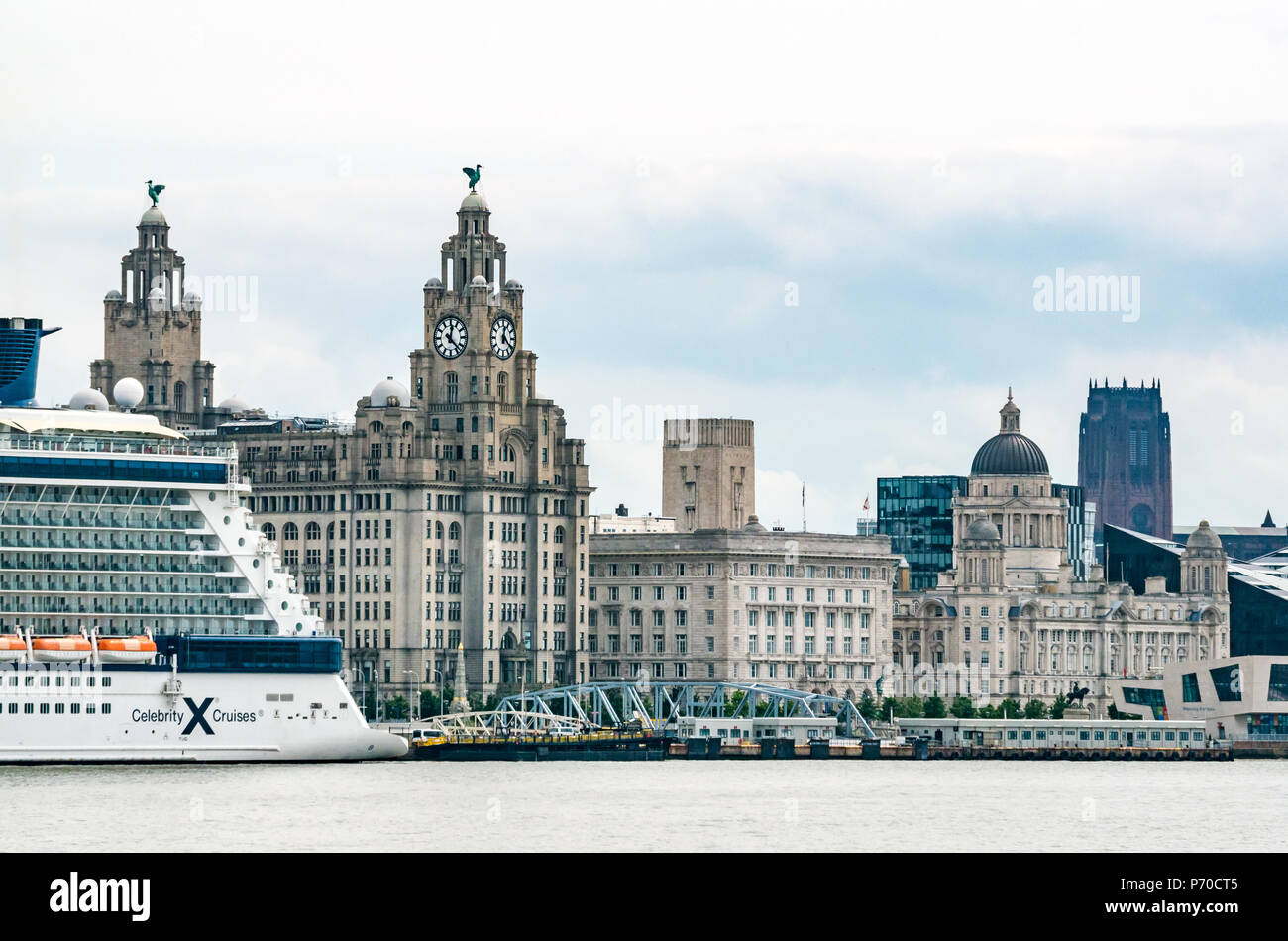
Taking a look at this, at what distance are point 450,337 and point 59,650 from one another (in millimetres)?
84075

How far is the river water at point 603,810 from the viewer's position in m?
79.8

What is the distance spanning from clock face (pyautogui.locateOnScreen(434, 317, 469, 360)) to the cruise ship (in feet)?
237

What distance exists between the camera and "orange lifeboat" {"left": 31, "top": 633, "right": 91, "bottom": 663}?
115 m

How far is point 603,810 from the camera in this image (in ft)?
315

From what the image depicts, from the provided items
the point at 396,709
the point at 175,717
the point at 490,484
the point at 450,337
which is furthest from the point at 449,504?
the point at 175,717

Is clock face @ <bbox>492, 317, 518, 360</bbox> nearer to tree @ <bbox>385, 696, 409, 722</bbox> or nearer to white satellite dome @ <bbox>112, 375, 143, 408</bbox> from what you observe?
tree @ <bbox>385, 696, 409, 722</bbox>

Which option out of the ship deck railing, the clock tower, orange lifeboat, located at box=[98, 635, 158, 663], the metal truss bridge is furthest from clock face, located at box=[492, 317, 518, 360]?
orange lifeboat, located at box=[98, 635, 158, 663]

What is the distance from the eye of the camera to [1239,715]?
190 m

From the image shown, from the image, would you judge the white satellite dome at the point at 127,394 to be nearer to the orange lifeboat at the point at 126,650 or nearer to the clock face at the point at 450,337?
the clock face at the point at 450,337

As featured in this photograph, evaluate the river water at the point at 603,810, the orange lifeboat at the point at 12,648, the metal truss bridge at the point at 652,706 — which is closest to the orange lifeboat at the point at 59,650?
the orange lifeboat at the point at 12,648

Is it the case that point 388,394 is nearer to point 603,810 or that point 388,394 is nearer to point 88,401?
point 88,401

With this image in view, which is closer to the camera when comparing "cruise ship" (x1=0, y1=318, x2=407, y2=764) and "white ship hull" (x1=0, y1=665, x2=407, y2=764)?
"white ship hull" (x1=0, y1=665, x2=407, y2=764)
